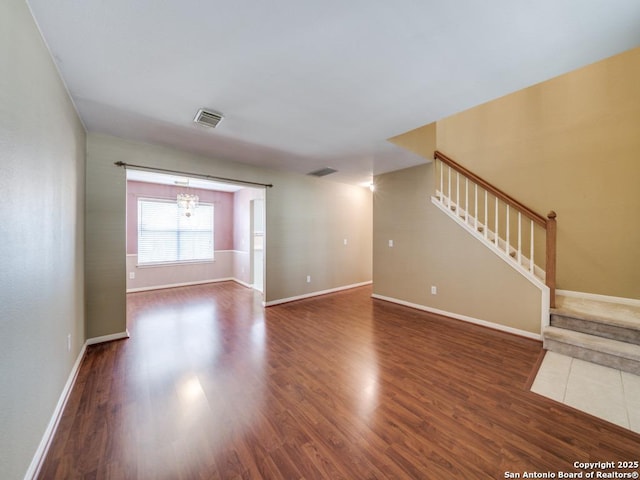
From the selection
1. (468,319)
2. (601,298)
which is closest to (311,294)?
(468,319)

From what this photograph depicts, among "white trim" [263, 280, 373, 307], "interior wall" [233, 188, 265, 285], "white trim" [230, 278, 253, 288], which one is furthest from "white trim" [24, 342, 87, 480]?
"interior wall" [233, 188, 265, 285]

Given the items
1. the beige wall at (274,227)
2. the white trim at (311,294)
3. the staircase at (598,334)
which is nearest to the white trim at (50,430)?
the beige wall at (274,227)

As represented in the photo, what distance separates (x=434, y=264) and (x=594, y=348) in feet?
6.49

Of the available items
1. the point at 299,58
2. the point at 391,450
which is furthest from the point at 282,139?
the point at 391,450

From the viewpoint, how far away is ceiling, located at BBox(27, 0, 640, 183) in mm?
1339

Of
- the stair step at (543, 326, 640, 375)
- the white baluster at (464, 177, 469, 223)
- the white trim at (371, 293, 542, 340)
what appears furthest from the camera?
the white baluster at (464, 177, 469, 223)

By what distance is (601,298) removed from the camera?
330 cm

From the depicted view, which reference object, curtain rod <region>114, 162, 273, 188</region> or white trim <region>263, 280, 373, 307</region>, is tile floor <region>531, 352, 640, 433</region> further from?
curtain rod <region>114, 162, 273, 188</region>

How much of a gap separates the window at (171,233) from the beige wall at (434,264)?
14.7ft

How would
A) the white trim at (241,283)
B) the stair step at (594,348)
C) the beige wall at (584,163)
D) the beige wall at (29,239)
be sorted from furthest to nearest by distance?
the white trim at (241,283)
the beige wall at (584,163)
the stair step at (594,348)
the beige wall at (29,239)

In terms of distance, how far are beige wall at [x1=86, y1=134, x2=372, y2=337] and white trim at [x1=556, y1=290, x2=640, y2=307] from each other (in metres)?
3.64

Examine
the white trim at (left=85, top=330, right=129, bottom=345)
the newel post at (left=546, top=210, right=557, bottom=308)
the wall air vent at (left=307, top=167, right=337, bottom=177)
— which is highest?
the wall air vent at (left=307, top=167, right=337, bottom=177)

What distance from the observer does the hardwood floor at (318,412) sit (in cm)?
137

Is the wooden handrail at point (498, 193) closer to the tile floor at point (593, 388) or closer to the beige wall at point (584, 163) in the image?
the beige wall at point (584, 163)
